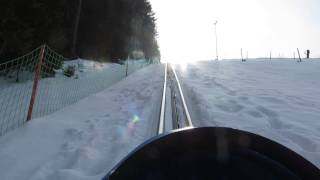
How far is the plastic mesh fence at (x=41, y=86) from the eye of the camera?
9852 millimetres

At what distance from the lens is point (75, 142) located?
6172mm

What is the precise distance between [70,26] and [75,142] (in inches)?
1007

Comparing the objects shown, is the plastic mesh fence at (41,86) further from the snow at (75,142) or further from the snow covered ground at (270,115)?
the snow covered ground at (270,115)

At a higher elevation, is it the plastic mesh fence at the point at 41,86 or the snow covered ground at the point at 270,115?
the plastic mesh fence at the point at 41,86

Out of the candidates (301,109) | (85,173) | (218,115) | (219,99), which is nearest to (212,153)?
(85,173)

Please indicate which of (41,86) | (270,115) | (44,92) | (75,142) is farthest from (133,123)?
(41,86)

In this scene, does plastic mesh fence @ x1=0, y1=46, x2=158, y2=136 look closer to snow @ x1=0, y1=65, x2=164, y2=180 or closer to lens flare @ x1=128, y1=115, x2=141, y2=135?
snow @ x1=0, y1=65, x2=164, y2=180

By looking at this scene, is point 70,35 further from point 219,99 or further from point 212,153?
point 212,153

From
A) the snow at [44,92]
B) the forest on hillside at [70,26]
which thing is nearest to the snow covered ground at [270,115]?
the snow at [44,92]

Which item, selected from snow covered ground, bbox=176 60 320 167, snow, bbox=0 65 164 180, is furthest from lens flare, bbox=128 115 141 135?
snow covered ground, bbox=176 60 320 167

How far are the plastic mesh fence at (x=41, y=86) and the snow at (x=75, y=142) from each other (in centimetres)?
91

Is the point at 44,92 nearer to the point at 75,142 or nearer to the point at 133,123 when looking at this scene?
the point at 133,123

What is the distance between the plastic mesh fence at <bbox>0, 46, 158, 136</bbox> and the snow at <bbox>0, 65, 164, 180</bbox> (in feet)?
2.98

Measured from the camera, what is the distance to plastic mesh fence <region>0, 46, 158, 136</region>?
32.3 feet
